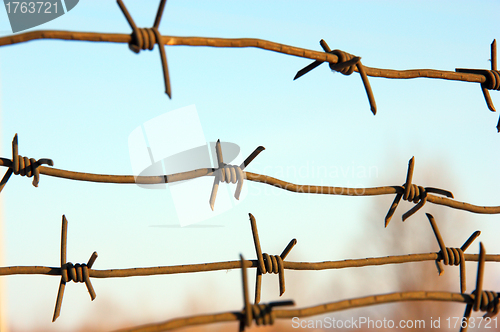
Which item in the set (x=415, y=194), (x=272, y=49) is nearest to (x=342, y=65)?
(x=272, y=49)

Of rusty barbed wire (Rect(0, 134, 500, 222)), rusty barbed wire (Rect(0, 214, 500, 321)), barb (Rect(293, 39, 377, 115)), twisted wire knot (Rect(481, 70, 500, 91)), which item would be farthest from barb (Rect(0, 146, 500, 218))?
twisted wire knot (Rect(481, 70, 500, 91))

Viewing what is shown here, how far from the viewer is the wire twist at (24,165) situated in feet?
3.62

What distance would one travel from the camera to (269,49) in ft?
3.51

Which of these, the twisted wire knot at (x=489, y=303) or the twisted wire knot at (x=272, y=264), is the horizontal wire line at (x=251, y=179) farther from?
the twisted wire knot at (x=489, y=303)

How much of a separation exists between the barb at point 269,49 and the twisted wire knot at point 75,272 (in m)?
0.55

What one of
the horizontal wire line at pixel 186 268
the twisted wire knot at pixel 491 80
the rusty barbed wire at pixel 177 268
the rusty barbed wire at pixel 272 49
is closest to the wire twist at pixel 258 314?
the rusty barbed wire at pixel 177 268

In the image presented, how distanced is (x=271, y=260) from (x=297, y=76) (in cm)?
48

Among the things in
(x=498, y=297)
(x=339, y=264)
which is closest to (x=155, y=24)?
(x=339, y=264)

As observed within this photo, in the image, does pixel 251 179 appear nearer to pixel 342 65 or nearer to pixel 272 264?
pixel 272 264

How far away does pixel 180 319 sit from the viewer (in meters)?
0.77

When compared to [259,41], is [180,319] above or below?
below

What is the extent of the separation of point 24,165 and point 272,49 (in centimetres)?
65

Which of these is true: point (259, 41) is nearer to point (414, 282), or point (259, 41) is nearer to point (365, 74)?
point (365, 74)

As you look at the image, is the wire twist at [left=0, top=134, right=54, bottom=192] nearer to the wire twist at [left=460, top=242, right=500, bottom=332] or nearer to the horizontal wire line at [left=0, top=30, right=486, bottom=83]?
the horizontal wire line at [left=0, top=30, right=486, bottom=83]
